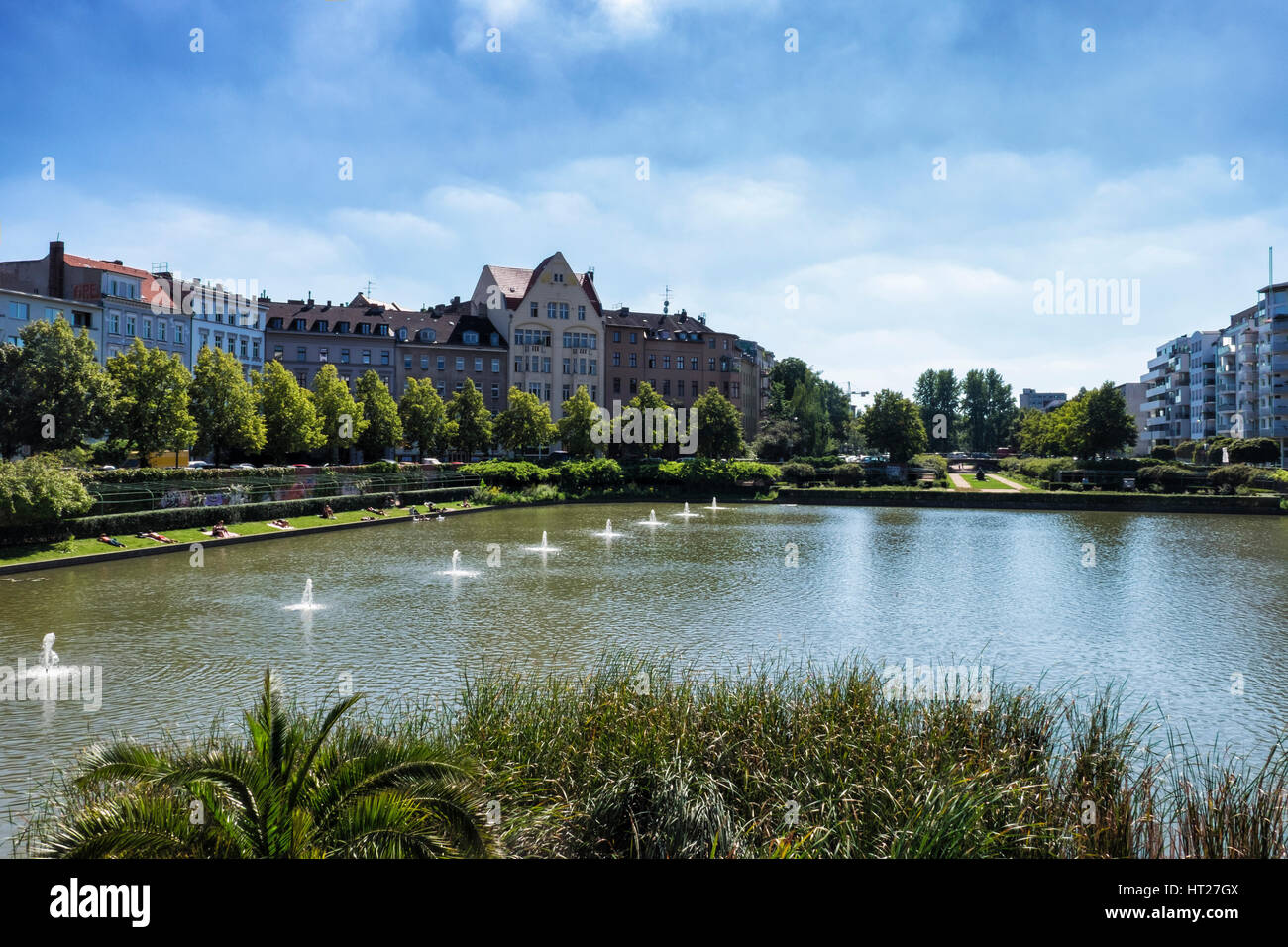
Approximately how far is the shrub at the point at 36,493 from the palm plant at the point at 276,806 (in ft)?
90.3

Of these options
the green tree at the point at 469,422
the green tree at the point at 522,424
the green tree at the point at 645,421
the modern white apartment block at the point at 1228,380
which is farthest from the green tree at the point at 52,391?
the modern white apartment block at the point at 1228,380

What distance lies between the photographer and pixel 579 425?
80.7 metres

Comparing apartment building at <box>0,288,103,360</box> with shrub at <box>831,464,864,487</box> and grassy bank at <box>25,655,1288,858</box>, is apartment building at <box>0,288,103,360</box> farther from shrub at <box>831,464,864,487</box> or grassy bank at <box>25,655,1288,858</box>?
grassy bank at <box>25,655,1288,858</box>

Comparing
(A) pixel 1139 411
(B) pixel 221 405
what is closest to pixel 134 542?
(B) pixel 221 405

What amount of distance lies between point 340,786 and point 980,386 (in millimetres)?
186552

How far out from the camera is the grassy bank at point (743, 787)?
7.24 metres

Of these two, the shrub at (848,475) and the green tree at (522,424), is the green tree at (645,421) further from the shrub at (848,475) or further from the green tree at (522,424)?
the shrub at (848,475)

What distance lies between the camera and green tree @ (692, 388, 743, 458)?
86.0 m

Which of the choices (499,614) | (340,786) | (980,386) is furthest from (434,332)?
(980,386)

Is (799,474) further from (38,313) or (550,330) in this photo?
(38,313)
